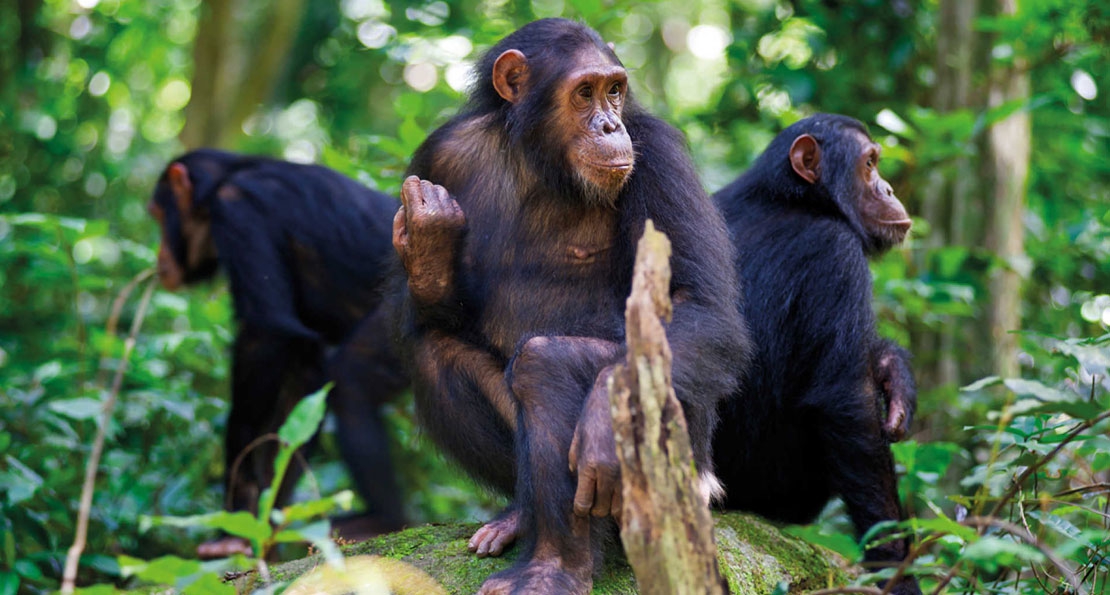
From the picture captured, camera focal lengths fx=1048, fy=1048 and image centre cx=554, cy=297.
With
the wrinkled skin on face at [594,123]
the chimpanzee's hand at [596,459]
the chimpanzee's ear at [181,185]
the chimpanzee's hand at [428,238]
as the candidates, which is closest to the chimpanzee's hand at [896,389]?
the wrinkled skin on face at [594,123]

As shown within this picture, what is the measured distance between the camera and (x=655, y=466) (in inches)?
105

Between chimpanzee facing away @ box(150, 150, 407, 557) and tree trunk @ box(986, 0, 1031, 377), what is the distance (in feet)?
13.4

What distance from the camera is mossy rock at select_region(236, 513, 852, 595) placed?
3807mm

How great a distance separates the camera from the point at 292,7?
487 inches

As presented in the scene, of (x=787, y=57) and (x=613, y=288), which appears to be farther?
(x=787, y=57)

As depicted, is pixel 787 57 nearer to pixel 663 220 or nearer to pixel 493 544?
pixel 663 220

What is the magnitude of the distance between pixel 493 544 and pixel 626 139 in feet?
5.32

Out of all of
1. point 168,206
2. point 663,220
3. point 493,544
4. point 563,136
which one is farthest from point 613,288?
point 168,206

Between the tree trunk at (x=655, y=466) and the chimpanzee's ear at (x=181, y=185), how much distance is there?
5440 mm

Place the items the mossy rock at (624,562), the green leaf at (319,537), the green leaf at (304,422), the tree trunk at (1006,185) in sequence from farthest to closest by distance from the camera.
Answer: the tree trunk at (1006,185)
the mossy rock at (624,562)
the green leaf at (304,422)
the green leaf at (319,537)

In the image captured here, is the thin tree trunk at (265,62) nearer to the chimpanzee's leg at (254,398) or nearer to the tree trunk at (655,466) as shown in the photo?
the chimpanzee's leg at (254,398)

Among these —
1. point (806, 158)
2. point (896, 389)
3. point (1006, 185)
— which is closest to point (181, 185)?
point (806, 158)

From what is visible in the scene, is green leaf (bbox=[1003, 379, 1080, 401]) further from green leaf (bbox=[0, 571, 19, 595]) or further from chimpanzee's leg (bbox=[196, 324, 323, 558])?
chimpanzee's leg (bbox=[196, 324, 323, 558])

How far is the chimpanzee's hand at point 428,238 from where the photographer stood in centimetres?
406
